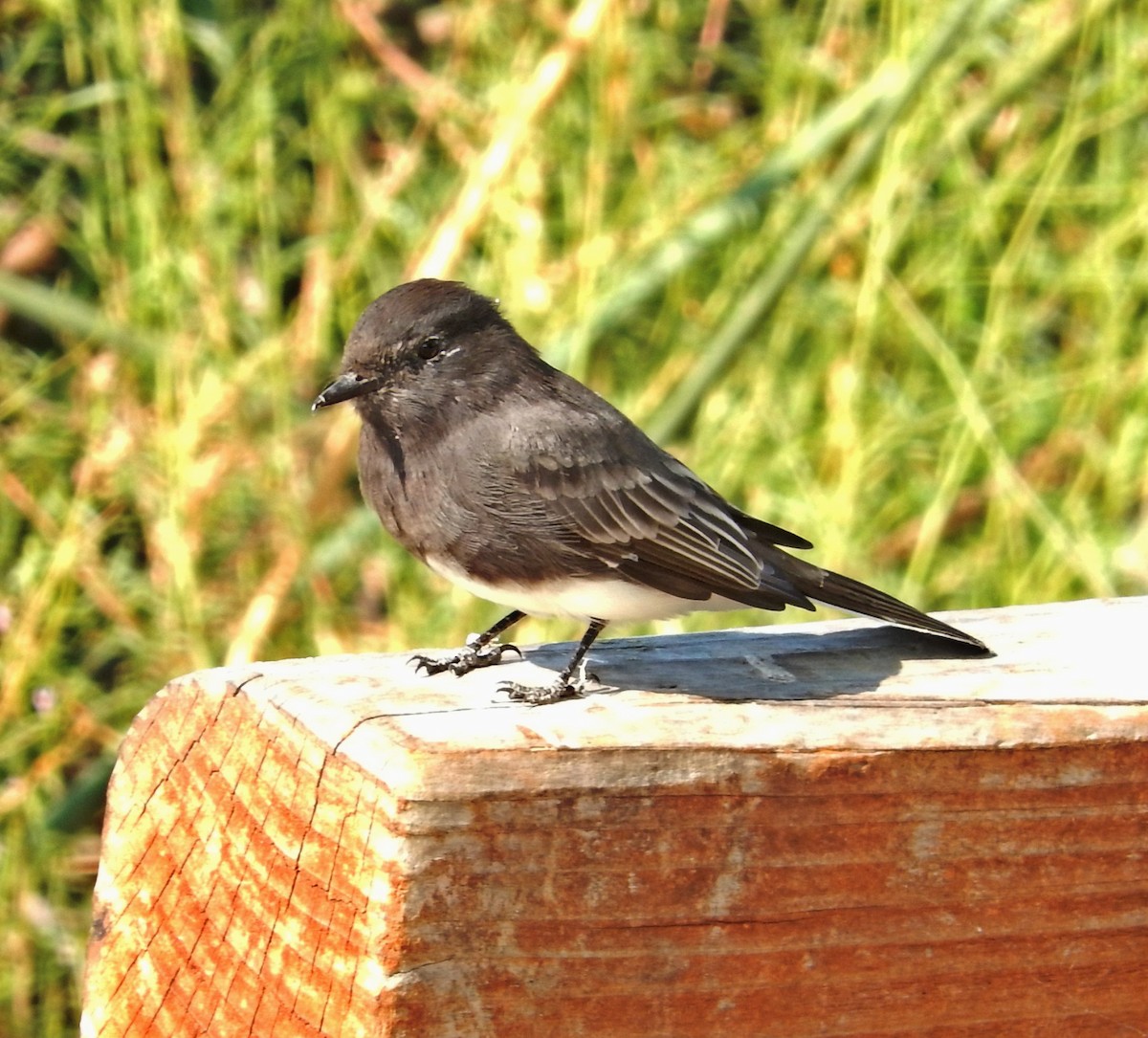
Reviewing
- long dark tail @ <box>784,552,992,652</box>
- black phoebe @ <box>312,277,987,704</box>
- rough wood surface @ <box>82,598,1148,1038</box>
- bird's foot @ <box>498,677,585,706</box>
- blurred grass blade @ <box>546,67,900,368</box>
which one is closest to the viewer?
rough wood surface @ <box>82,598,1148,1038</box>

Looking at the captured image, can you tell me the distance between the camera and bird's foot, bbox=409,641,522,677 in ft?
7.19

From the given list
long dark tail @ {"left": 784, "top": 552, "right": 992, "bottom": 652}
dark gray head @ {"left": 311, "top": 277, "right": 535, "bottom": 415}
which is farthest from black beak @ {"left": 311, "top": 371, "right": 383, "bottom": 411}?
long dark tail @ {"left": 784, "top": 552, "right": 992, "bottom": 652}

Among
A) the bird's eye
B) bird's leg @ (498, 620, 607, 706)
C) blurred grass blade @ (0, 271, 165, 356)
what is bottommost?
bird's leg @ (498, 620, 607, 706)

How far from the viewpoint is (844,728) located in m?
1.78

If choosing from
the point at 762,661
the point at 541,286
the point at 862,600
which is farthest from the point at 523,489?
the point at 541,286

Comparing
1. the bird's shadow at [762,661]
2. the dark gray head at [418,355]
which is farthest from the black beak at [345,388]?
the bird's shadow at [762,661]

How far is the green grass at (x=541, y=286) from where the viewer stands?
4391 mm

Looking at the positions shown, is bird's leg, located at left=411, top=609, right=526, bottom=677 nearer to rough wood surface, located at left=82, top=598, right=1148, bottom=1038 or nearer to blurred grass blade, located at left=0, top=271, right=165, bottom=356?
rough wood surface, located at left=82, top=598, right=1148, bottom=1038

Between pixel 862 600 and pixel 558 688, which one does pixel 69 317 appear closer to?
pixel 862 600

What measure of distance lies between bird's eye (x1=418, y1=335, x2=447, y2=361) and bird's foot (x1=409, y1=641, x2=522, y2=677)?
0.62m

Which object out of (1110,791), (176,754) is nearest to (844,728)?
(1110,791)

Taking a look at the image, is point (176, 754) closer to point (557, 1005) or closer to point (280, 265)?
point (557, 1005)

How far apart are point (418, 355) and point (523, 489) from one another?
0.33 m

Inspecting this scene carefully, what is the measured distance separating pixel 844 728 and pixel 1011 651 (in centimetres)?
59
